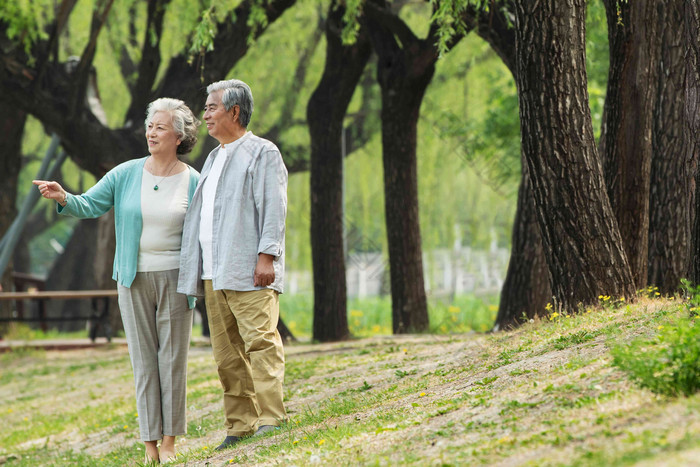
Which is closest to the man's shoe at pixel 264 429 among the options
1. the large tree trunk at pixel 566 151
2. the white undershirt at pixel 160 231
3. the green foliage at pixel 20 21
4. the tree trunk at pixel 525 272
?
the white undershirt at pixel 160 231

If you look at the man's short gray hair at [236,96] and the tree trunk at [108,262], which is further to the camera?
the tree trunk at [108,262]

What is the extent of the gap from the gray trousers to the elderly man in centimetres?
18

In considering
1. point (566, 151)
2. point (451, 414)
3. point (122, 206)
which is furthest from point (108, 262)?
point (451, 414)

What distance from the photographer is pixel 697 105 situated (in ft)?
17.5

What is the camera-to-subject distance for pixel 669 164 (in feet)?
23.2

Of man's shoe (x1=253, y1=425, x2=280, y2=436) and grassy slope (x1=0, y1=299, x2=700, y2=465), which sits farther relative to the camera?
man's shoe (x1=253, y1=425, x2=280, y2=436)

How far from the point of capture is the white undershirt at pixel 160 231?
189 inches

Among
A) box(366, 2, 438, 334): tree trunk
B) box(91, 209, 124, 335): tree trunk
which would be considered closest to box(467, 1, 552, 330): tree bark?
box(366, 2, 438, 334): tree trunk

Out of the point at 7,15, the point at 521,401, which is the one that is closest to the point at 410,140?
the point at 7,15

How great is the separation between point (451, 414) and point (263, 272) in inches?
46.8

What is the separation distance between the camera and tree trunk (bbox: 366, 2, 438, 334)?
36.2 ft

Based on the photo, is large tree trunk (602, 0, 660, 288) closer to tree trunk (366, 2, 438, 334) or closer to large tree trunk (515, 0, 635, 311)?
large tree trunk (515, 0, 635, 311)

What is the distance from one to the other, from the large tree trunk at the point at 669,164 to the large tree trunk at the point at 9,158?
10.7 metres

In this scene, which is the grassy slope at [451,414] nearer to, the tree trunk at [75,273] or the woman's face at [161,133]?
the woman's face at [161,133]
